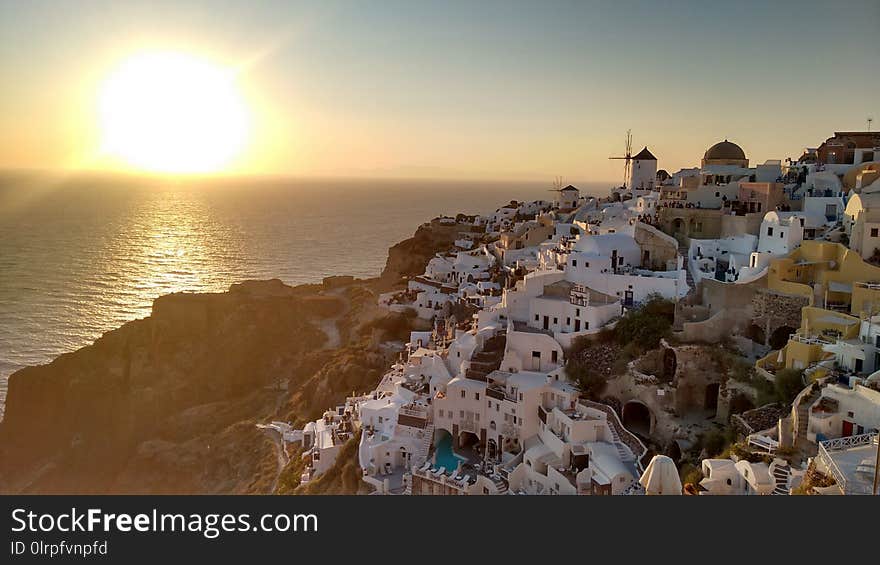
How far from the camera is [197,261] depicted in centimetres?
6338

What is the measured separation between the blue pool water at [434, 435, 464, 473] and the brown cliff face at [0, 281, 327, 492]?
27.6 ft

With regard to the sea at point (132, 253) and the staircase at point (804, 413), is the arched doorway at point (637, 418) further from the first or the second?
the sea at point (132, 253)

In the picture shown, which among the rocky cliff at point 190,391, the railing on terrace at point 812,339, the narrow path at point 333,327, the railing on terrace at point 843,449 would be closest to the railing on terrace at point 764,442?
the railing on terrace at point 843,449

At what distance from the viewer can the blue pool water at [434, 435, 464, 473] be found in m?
17.7

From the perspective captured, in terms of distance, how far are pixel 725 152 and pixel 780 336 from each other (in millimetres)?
16987

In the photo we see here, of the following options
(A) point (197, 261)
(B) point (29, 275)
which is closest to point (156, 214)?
(A) point (197, 261)

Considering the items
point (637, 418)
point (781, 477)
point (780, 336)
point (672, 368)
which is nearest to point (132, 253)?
point (637, 418)

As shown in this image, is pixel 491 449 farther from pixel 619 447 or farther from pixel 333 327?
pixel 333 327

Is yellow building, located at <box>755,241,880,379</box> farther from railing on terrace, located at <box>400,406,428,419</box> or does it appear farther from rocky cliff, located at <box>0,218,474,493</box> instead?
rocky cliff, located at <box>0,218,474,493</box>

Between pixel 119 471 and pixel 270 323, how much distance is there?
35.4 ft

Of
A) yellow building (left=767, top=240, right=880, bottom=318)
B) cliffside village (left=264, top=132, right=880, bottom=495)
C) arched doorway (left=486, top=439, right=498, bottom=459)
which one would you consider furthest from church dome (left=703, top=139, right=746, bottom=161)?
arched doorway (left=486, top=439, right=498, bottom=459)

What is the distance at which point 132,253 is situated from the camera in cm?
6412

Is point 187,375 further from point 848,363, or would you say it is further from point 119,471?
point 848,363
